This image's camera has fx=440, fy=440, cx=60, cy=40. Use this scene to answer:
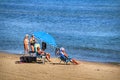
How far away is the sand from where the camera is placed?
41.1ft

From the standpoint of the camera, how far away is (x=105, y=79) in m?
12.9

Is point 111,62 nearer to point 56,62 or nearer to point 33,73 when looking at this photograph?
point 56,62

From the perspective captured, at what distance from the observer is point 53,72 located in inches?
535

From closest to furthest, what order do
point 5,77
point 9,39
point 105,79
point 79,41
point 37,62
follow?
1. point 5,77
2. point 105,79
3. point 37,62
4. point 9,39
5. point 79,41

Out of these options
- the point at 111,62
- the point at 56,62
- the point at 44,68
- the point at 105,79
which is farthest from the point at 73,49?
the point at 105,79

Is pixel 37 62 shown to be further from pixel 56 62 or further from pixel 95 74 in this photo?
pixel 95 74

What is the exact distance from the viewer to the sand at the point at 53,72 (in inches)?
494

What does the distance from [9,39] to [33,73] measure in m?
13.0

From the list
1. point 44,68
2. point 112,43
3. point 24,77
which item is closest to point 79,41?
point 112,43

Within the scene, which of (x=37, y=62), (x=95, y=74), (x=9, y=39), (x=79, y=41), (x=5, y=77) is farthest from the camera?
(x=79, y=41)

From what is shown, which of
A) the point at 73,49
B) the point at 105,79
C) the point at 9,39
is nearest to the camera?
the point at 105,79

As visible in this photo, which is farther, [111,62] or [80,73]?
[111,62]

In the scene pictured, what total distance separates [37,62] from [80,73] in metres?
2.48

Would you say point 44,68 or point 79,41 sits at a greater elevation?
point 79,41
